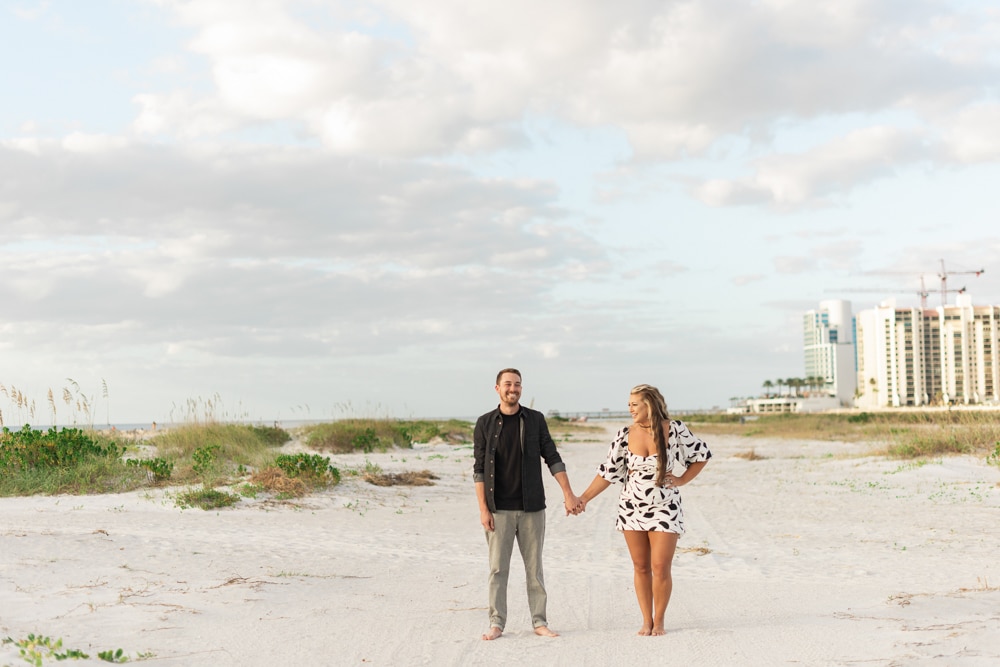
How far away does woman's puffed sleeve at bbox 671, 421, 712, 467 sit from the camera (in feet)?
21.1

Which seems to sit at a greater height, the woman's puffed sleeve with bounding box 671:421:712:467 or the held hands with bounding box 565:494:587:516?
the woman's puffed sleeve with bounding box 671:421:712:467

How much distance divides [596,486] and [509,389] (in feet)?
3.32

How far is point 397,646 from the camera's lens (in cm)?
652

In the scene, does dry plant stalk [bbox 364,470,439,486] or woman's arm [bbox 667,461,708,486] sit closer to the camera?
woman's arm [bbox 667,461,708,486]

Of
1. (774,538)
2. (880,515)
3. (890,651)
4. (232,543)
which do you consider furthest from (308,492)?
(890,651)

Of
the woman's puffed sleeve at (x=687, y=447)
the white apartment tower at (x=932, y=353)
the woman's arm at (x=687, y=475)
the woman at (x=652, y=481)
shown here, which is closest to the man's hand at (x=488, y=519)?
the woman at (x=652, y=481)

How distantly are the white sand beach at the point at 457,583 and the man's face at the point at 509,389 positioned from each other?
1813 mm

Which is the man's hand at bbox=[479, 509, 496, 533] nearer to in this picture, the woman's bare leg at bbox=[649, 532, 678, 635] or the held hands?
the held hands

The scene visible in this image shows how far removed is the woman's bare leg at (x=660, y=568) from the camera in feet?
21.0

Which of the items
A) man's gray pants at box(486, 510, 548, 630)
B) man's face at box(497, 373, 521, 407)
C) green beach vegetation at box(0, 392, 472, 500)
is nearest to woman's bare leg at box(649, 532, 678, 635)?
man's gray pants at box(486, 510, 548, 630)

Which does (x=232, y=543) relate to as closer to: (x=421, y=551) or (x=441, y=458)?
(x=421, y=551)

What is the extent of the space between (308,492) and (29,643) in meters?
9.09

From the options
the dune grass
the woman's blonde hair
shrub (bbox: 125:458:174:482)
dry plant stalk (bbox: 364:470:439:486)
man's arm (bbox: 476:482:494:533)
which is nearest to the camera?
the woman's blonde hair

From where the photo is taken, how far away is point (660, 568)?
6434mm
